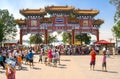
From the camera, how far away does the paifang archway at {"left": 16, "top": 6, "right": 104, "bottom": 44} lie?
59094mm

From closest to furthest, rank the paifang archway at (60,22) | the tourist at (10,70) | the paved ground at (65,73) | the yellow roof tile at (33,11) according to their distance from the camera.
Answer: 1. the tourist at (10,70)
2. the paved ground at (65,73)
3. the paifang archway at (60,22)
4. the yellow roof tile at (33,11)

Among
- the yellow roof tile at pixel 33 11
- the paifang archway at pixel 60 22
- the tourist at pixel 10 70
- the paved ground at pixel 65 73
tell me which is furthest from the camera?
the yellow roof tile at pixel 33 11

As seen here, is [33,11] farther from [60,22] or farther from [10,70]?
[10,70]

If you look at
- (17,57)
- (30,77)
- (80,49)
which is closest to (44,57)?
(17,57)

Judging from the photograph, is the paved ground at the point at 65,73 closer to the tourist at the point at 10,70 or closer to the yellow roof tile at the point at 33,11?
the tourist at the point at 10,70

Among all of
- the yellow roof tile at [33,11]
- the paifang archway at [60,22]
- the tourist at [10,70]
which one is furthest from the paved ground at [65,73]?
the yellow roof tile at [33,11]

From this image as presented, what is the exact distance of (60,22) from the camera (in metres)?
59.1

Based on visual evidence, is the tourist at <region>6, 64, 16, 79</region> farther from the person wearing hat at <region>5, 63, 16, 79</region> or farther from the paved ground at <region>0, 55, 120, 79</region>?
the paved ground at <region>0, 55, 120, 79</region>

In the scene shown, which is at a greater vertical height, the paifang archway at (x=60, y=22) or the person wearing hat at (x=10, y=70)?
the paifang archway at (x=60, y=22)

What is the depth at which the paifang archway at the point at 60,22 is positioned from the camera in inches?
2327

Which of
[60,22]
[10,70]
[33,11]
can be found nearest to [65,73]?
[10,70]

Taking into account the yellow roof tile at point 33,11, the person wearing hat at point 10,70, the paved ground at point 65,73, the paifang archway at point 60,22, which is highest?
Result: the yellow roof tile at point 33,11

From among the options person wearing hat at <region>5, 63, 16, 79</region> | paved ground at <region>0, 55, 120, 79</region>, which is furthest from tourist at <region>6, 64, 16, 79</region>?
paved ground at <region>0, 55, 120, 79</region>

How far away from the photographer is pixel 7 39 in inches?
2926
